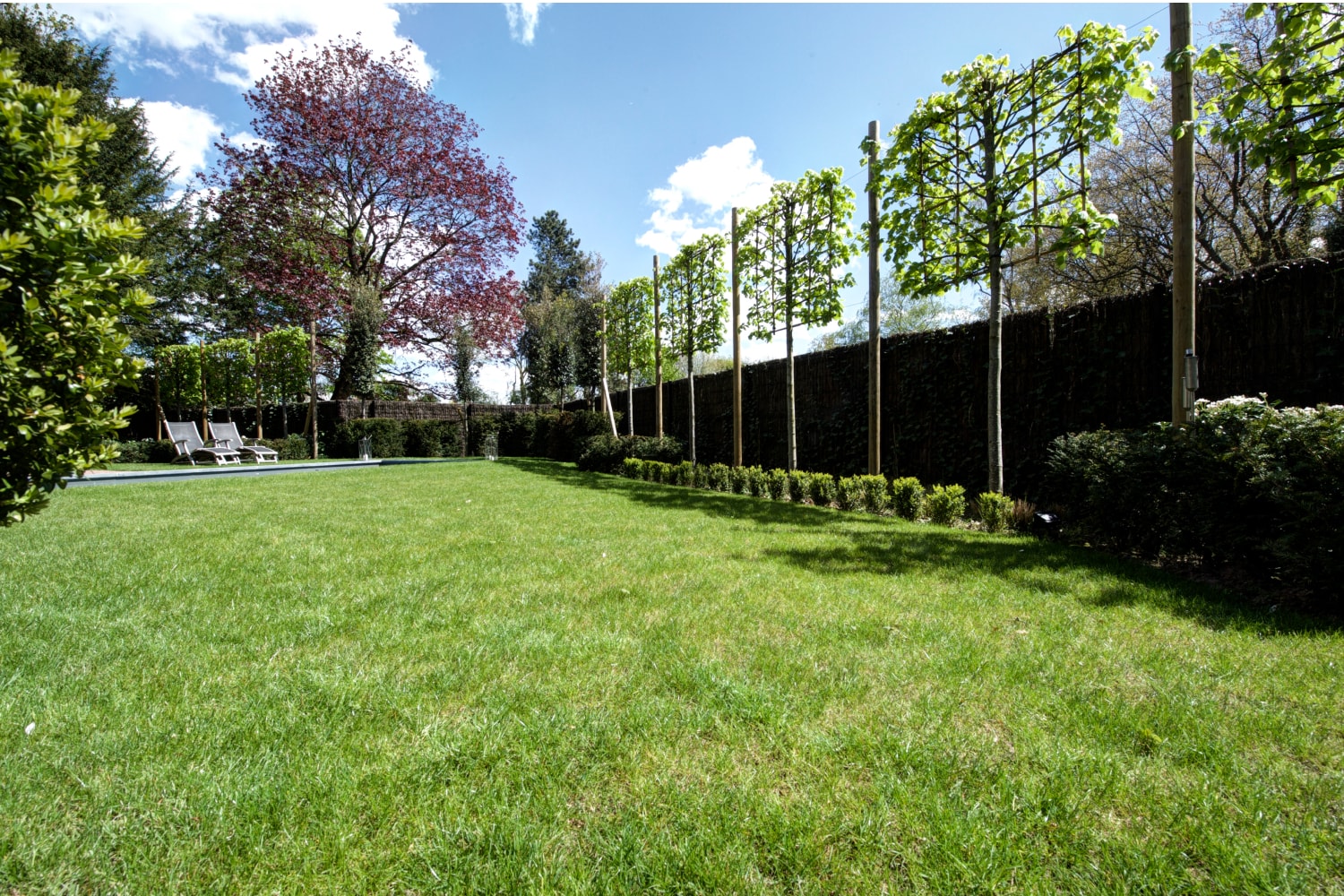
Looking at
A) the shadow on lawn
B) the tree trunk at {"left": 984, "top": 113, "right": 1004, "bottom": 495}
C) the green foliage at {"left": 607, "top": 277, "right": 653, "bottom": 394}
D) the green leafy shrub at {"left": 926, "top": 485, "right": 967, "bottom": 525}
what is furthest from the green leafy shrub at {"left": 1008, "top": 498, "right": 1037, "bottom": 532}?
the green foliage at {"left": 607, "top": 277, "right": 653, "bottom": 394}

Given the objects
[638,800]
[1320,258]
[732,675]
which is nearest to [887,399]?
[1320,258]

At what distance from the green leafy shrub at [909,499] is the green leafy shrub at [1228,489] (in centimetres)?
152

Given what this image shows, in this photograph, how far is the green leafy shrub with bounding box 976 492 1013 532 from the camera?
552 centimetres

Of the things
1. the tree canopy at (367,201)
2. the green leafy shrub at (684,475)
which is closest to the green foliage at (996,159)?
the green leafy shrub at (684,475)

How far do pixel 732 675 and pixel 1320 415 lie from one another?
401 centimetres

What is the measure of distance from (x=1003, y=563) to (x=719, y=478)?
5.50 metres

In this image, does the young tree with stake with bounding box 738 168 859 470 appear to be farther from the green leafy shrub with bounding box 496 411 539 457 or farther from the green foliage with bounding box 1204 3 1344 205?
the green leafy shrub with bounding box 496 411 539 457

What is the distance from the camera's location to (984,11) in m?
6.14

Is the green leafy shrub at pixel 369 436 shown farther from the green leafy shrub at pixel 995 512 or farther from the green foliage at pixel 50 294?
the green leafy shrub at pixel 995 512

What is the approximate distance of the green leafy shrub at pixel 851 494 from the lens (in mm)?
7031

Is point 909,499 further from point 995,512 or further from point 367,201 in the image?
point 367,201

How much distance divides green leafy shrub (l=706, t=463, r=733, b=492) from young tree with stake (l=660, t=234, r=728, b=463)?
1839 mm

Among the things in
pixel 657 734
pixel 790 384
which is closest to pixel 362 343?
pixel 790 384

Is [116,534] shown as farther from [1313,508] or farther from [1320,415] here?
[1320,415]
